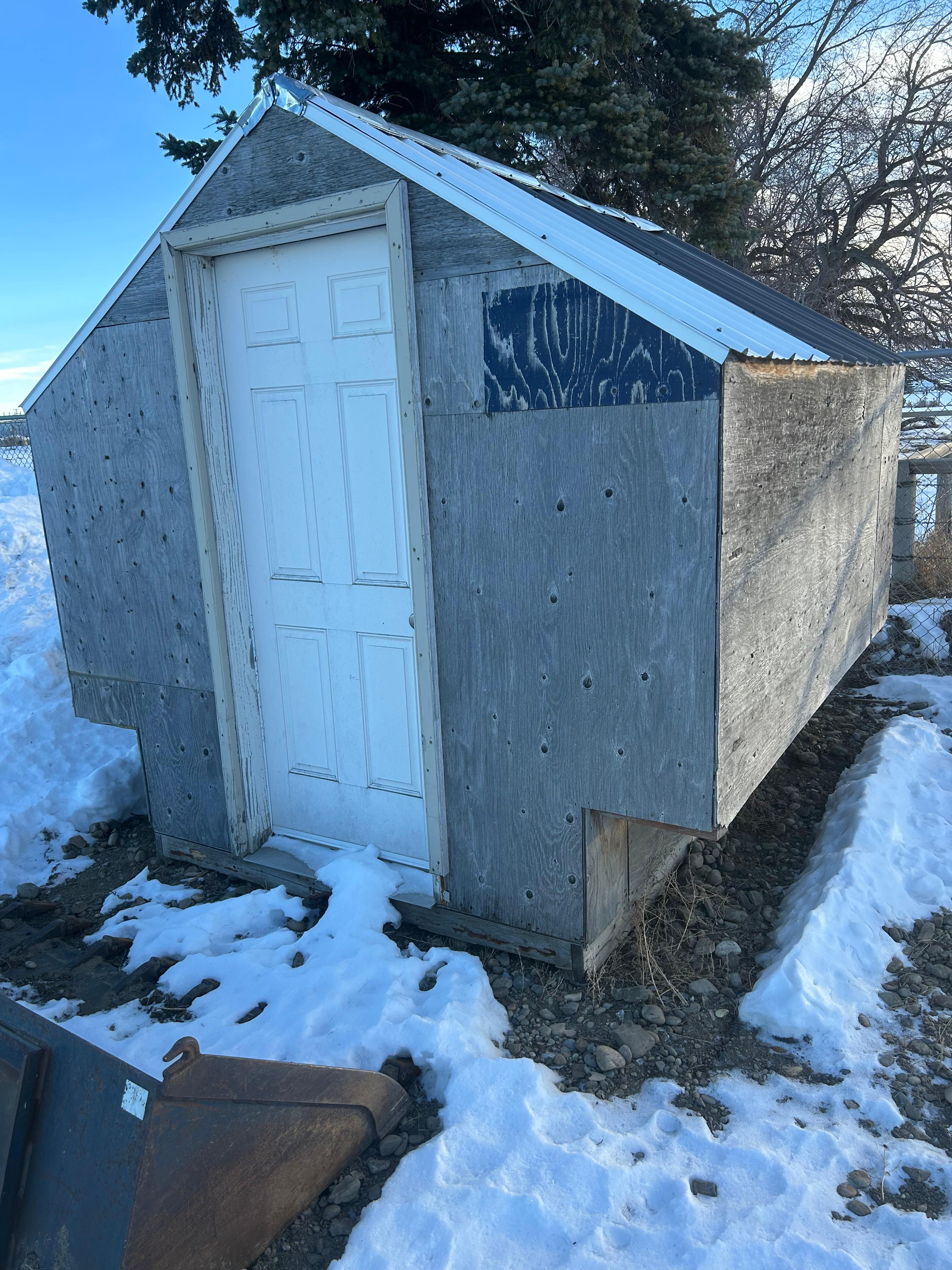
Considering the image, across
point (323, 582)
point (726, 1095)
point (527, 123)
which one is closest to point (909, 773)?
point (726, 1095)

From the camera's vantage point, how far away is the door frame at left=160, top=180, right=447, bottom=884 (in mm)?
3473

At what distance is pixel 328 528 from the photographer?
4.01 metres

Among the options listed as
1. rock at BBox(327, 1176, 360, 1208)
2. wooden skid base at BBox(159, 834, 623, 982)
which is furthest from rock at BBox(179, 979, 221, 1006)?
rock at BBox(327, 1176, 360, 1208)

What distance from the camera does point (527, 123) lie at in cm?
786

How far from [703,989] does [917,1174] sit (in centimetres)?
101

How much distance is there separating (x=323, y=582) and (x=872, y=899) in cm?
270

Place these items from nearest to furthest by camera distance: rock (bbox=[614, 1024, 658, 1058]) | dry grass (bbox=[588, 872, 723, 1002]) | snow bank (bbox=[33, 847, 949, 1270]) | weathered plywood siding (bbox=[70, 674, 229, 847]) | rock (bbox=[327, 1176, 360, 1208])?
1. snow bank (bbox=[33, 847, 949, 1270])
2. rock (bbox=[327, 1176, 360, 1208])
3. rock (bbox=[614, 1024, 658, 1058])
4. dry grass (bbox=[588, 872, 723, 1002])
5. weathered plywood siding (bbox=[70, 674, 229, 847])

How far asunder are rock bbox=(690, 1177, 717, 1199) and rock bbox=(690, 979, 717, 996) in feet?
3.09

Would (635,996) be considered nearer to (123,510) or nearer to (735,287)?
(123,510)

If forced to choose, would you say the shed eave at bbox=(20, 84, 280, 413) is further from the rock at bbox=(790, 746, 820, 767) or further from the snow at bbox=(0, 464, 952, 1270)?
the rock at bbox=(790, 746, 820, 767)

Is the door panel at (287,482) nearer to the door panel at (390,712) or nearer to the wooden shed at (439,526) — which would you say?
the wooden shed at (439,526)

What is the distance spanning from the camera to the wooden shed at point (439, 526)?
3094 millimetres

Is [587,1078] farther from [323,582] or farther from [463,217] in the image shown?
[463,217]

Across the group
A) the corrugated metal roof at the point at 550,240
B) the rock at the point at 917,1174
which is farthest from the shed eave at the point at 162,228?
the rock at the point at 917,1174
